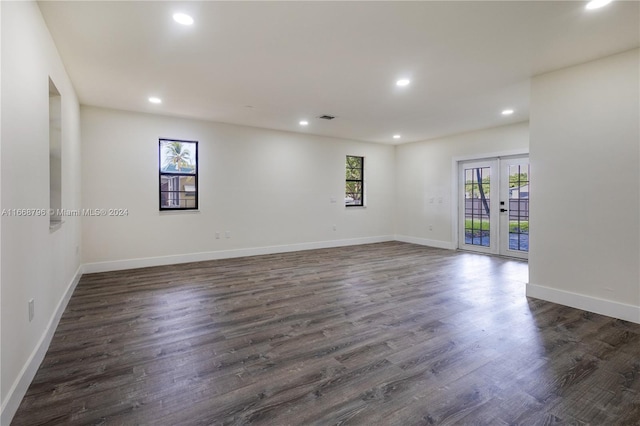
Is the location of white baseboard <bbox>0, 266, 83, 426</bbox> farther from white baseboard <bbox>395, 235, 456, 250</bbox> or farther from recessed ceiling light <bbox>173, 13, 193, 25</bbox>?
white baseboard <bbox>395, 235, 456, 250</bbox>

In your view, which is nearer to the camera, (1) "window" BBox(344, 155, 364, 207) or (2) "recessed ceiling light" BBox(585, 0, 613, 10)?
(2) "recessed ceiling light" BBox(585, 0, 613, 10)

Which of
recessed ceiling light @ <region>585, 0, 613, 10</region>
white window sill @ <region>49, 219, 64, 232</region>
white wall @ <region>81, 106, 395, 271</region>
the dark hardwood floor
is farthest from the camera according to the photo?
white wall @ <region>81, 106, 395, 271</region>

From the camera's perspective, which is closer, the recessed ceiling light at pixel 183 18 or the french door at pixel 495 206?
the recessed ceiling light at pixel 183 18

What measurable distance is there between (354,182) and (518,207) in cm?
361

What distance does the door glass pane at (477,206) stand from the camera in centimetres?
656

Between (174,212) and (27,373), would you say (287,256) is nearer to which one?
(174,212)

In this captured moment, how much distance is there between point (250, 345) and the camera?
254cm

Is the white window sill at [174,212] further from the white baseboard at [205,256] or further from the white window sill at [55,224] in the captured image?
the white window sill at [55,224]

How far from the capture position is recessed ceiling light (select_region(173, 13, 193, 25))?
2.43 metres

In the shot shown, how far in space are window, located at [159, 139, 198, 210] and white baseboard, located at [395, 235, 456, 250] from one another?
17.3 feet

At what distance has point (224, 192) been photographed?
19.5 feet

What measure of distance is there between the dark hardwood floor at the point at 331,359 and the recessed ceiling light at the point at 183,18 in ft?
8.70

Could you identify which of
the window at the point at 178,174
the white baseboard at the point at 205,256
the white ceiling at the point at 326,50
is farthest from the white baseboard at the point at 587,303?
the window at the point at 178,174

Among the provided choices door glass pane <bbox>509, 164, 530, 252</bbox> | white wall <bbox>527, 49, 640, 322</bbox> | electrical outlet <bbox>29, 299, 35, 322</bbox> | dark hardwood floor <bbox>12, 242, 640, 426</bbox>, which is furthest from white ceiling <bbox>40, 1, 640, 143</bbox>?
dark hardwood floor <bbox>12, 242, 640, 426</bbox>
